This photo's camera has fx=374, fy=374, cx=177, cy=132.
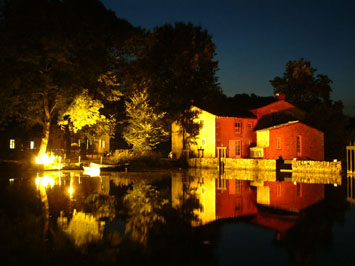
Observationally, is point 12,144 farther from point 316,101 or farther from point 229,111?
point 316,101

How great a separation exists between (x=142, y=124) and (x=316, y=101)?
29891 mm

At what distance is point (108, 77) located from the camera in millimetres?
41906

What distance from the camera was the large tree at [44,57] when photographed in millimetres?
32656

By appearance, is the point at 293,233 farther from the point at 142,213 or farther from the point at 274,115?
the point at 274,115

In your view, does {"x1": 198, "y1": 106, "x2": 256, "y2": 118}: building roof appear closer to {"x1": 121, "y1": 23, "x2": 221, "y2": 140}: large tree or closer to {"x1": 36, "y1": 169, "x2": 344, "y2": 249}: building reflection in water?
{"x1": 121, "y1": 23, "x2": 221, "y2": 140}: large tree

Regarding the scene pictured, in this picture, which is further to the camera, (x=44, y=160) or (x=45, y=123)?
(x=45, y=123)

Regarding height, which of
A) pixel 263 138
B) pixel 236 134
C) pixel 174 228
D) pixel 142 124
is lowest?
pixel 174 228

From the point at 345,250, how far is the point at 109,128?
117ft

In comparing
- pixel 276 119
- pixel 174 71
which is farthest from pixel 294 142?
pixel 174 71

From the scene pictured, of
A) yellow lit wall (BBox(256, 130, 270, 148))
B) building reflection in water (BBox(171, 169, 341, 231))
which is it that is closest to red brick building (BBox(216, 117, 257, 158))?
yellow lit wall (BBox(256, 130, 270, 148))

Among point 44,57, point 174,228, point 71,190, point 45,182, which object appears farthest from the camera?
point 44,57

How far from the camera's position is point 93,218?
12781mm

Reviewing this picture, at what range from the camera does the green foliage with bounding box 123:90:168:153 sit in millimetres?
44688

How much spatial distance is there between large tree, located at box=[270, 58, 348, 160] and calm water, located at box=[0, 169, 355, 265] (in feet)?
93.2
